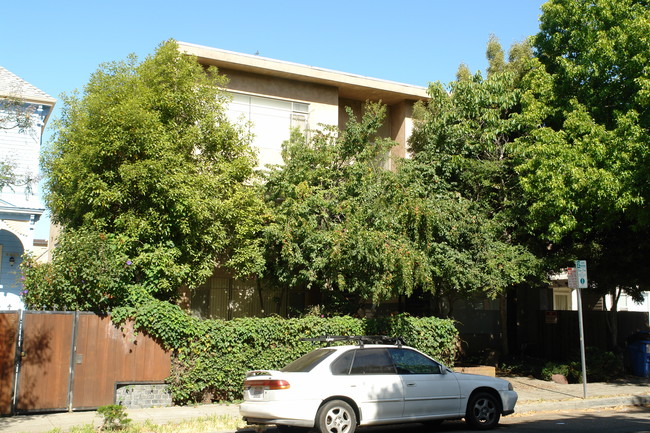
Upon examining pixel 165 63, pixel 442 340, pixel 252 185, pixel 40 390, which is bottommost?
pixel 40 390

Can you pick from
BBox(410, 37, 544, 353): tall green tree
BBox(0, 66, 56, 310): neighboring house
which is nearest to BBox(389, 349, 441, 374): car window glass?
BBox(410, 37, 544, 353): tall green tree

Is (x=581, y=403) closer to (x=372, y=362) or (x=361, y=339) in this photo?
(x=361, y=339)

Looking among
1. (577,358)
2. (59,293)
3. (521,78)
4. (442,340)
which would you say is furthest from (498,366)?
(59,293)

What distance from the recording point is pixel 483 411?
34.6 ft

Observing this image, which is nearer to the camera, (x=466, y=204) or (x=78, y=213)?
(x=78, y=213)

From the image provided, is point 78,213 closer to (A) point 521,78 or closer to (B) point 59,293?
(B) point 59,293

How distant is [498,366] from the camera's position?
19.3m

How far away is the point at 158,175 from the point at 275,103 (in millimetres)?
7678

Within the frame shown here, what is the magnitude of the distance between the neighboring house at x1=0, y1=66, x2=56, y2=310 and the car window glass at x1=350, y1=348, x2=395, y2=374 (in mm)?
11131

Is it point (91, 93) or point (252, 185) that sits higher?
point (91, 93)

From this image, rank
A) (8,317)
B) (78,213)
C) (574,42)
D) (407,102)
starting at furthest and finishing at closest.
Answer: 1. (407,102)
2. (574,42)
3. (78,213)
4. (8,317)

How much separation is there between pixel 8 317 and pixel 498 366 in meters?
14.2

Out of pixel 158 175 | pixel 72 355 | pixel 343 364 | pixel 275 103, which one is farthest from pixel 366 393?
pixel 275 103

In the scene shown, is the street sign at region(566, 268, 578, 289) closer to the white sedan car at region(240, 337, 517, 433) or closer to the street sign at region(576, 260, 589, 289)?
the street sign at region(576, 260, 589, 289)
